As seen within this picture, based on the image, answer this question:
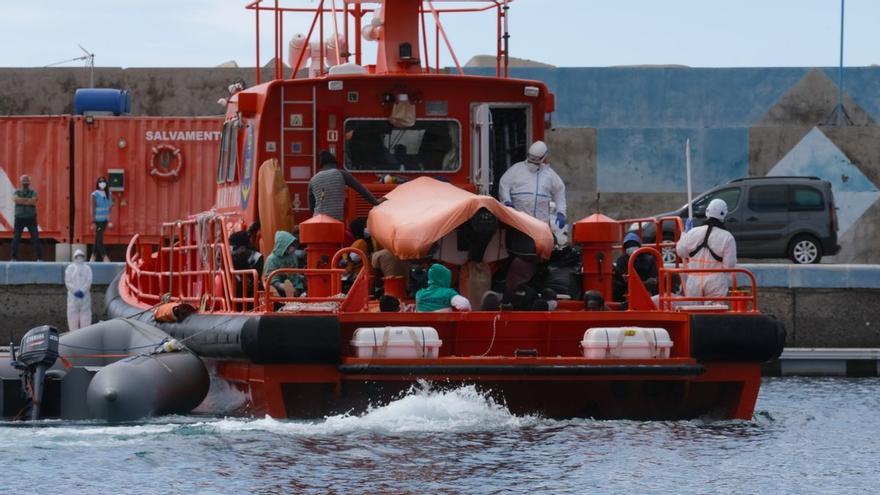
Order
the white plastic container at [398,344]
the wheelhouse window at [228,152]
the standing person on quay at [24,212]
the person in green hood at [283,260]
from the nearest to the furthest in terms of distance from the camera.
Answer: the white plastic container at [398,344], the person in green hood at [283,260], the wheelhouse window at [228,152], the standing person on quay at [24,212]

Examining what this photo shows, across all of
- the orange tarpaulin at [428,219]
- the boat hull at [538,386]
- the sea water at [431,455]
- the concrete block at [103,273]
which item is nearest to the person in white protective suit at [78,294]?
the concrete block at [103,273]

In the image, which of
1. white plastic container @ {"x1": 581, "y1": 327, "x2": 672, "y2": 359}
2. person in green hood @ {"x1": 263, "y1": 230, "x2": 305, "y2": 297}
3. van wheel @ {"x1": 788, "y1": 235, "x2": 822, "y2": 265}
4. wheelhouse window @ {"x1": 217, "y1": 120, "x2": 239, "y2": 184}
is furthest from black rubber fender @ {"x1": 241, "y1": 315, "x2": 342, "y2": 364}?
van wheel @ {"x1": 788, "y1": 235, "x2": 822, "y2": 265}

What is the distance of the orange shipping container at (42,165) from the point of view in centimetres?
3064

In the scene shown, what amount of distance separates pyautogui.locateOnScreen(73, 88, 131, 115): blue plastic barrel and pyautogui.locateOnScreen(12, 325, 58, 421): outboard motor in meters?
17.2

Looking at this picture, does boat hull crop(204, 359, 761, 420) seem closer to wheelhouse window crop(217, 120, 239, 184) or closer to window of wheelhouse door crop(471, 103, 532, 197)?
window of wheelhouse door crop(471, 103, 532, 197)

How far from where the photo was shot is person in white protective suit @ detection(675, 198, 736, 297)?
1402 centimetres

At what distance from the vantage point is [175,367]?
45.5ft

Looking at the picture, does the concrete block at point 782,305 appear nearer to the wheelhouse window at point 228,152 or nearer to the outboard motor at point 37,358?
the wheelhouse window at point 228,152

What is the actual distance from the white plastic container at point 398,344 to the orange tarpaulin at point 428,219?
2.65ft

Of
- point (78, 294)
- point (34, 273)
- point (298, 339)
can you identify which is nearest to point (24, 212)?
point (34, 273)

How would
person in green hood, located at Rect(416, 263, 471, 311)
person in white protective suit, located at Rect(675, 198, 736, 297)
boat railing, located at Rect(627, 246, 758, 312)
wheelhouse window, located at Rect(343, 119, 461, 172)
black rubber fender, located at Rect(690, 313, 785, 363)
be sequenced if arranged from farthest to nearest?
wheelhouse window, located at Rect(343, 119, 461, 172), person in white protective suit, located at Rect(675, 198, 736, 297), person in green hood, located at Rect(416, 263, 471, 311), boat railing, located at Rect(627, 246, 758, 312), black rubber fender, located at Rect(690, 313, 785, 363)

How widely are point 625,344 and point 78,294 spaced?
11501mm

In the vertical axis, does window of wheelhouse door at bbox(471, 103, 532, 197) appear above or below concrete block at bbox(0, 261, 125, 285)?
above

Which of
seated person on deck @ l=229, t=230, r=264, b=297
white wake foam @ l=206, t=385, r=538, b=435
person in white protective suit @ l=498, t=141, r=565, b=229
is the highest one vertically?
person in white protective suit @ l=498, t=141, r=565, b=229
